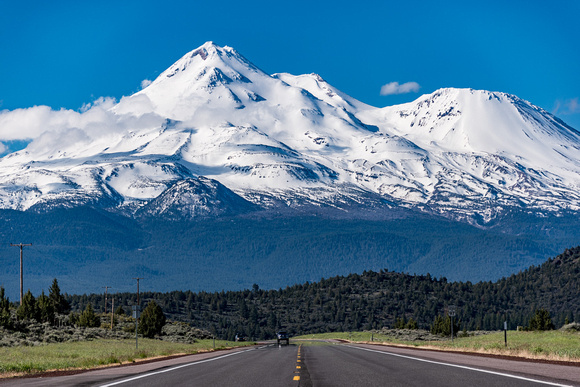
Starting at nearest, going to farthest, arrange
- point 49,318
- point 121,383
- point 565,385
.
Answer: point 565,385 → point 121,383 → point 49,318

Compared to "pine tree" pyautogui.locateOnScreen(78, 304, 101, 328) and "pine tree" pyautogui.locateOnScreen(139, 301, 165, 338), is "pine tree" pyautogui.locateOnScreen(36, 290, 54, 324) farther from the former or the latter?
"pine tree" pyautogui.locateOnScreen(139, 301, 165, 338)

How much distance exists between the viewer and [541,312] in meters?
118

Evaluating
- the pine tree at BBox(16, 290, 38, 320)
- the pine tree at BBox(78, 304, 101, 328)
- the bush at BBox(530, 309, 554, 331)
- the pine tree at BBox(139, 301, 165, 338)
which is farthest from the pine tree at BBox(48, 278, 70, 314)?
the bush at BBox(530, 309, 554, 331)

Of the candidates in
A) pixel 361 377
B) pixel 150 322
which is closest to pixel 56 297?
pixel 150 322

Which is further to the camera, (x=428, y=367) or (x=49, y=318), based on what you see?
(x=49, y=318)

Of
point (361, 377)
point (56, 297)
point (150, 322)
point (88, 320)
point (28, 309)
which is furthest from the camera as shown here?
point (56, 297)

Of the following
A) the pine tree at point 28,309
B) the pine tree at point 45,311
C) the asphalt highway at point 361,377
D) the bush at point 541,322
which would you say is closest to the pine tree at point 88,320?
the pine tree at point 45,311

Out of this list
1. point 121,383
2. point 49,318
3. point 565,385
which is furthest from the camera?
point 49,318

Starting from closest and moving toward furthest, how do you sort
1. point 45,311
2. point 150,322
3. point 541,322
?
point 45,311
point 150,322
point 541,322

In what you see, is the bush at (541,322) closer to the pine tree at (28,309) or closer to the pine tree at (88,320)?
the pine tree at (88,320)

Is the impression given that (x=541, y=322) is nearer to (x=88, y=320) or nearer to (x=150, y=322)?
(x=150, y=322)

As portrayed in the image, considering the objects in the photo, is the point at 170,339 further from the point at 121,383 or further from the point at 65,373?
the point at 121,383

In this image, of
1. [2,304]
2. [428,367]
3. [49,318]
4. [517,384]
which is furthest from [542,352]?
[49,318]

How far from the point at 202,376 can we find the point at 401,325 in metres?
135
